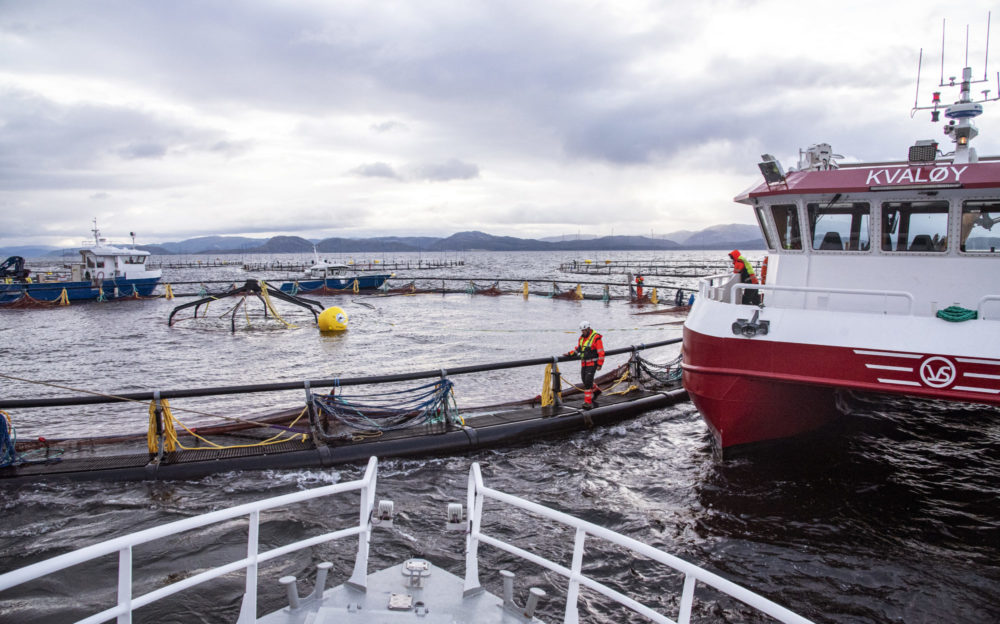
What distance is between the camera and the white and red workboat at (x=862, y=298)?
275 inches

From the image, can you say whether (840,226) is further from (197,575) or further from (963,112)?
(197,575)

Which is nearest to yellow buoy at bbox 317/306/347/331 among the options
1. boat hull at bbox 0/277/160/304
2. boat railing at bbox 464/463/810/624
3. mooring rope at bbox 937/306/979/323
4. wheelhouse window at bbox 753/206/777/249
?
wheelhouse window at bbox 753/206/777/249

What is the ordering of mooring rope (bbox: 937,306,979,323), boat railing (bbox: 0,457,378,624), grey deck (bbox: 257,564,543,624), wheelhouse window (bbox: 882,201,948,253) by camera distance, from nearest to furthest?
boat railing (bbox: 0,457,378,624) < grey deck (bbox: 257,564,543,624) < mooring rope (bbox: 937,306,979,323) < wheelhouse window (bbox: 882,201,948,253)

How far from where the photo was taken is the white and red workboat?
698 centimetres

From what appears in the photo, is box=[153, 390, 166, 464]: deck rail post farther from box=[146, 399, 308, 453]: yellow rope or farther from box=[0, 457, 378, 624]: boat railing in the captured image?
box=[0, 457, 378, 624]: boat railing

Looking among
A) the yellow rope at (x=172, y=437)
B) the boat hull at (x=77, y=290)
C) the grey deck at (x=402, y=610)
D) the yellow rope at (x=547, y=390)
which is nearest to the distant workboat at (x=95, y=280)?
the boat hull at (x=77, y=290)

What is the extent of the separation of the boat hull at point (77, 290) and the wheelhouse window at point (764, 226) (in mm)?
44683

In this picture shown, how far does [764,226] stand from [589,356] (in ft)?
12.5

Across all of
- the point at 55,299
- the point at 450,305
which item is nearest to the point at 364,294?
the point at 450,305

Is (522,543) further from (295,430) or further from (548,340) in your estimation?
(548,340)

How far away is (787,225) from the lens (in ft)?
30.2

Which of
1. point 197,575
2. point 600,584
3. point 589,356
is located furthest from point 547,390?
point 197,575

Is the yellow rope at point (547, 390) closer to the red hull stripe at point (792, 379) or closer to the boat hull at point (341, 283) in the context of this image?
the red hull stripe at point (792, 379)

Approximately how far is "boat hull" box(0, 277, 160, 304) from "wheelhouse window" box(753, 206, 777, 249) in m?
44.7
